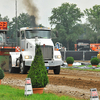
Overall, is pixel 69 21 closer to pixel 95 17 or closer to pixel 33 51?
pixel 95 17

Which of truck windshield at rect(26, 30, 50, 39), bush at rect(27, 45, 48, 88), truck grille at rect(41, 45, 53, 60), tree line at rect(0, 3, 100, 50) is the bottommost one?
bush at rect(27, 45, 48, 88)

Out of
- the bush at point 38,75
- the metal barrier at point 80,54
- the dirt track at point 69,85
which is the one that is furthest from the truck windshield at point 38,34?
the metal barrier at point 80,54

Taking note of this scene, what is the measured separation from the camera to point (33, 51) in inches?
829

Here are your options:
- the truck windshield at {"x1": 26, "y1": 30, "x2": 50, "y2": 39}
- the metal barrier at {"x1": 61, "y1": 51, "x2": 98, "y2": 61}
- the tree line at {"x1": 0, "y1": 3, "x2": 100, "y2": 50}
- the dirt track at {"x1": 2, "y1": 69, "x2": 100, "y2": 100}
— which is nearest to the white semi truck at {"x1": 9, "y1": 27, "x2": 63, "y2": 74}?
the truck windshield at {"x1": 26, "y1": 30, "x2": 50, "y2": 39}

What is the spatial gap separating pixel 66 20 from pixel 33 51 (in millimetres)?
82035

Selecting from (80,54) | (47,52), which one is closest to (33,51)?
(47,52)

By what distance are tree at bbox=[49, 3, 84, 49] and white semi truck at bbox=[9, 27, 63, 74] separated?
77533 mm

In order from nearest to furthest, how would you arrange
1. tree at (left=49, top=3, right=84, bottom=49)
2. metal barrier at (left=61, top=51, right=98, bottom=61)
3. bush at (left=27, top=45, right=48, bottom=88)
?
bush at (left=27, top=45, right=48, bottom=88), metal barrier at (left=61, top=51, right=98, bottom=61), tree at (left=49, top=3, right=84, bottom=49)

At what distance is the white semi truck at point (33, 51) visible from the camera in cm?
2103

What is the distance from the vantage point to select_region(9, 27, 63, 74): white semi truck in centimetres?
2103

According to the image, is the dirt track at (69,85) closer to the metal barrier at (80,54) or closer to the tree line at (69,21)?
the metal barrier at (80,54)

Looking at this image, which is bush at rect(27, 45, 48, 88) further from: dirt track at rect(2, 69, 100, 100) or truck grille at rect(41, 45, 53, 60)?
truck grille at rect(41, 45, 53, 60)

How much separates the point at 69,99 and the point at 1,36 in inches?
801

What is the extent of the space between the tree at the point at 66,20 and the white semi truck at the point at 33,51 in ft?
254
